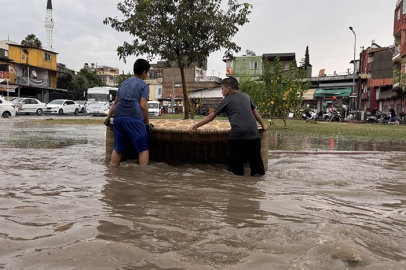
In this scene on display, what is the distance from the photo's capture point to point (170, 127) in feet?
17.9

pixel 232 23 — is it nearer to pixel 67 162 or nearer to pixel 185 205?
pixel 67 162

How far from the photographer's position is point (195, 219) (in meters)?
2.76

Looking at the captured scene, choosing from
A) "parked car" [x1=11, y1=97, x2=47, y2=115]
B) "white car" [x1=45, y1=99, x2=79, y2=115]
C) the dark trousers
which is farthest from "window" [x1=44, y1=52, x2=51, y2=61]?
the dark trousers

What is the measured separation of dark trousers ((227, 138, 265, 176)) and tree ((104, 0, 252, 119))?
27.5 ft

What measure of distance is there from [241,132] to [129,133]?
145 centimetres

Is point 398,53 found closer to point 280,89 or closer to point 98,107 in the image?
point 280,89

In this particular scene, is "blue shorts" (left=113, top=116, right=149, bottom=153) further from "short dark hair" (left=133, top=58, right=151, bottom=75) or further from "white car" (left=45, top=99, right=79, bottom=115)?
"white car" (left=45, top=99, right=79, bottom=115)

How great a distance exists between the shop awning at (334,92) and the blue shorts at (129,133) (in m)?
42.5

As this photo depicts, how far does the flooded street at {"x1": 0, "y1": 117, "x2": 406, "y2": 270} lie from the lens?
2.02m

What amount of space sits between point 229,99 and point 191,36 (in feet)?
27.8

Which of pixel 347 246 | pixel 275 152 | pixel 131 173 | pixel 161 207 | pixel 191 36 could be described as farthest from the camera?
pixel 191 36

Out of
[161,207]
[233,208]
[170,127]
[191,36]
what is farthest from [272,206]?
[191,36]

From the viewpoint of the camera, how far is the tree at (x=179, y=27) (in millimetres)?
12742

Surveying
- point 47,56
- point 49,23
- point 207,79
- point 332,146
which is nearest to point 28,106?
point 47,56
